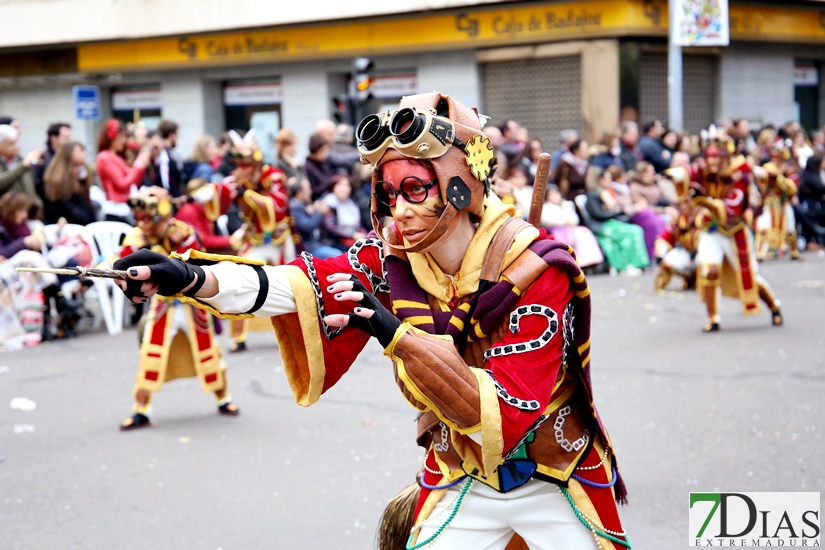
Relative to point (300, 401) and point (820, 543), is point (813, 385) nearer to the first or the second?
point (820, 543)

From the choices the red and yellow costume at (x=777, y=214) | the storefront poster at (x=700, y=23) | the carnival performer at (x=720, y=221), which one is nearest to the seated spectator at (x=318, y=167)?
the carnival performer at (x=720, y=221)

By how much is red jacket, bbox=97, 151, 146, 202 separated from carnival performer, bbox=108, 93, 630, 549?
352 inches

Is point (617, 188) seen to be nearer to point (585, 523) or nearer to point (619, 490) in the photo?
point (619, 490)

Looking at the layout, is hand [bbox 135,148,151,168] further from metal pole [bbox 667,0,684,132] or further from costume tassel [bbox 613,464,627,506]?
metal pole [bbox 667,0,684,132]

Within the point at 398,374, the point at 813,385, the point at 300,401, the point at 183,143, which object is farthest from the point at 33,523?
the point at 183,143

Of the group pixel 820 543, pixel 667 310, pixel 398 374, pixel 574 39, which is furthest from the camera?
pixel 574 39

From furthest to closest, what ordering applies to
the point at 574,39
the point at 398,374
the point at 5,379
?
the point at 574,39 → the point at 5,379 → the point at 398,374

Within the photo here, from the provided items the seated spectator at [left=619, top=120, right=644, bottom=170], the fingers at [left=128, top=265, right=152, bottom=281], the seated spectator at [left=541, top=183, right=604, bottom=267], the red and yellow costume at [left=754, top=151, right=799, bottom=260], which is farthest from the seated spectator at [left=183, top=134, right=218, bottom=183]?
the fingers at [left=128, top=265, right=152, bottom=281]

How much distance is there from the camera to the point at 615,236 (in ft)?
48.5

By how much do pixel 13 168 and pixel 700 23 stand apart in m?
12.8

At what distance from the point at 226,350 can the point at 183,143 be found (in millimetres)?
15841

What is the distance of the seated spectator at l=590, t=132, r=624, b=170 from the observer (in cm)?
1611

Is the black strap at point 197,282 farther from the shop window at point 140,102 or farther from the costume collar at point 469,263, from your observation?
the shop window at point 140,102

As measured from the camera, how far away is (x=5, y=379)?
30.0 feet
